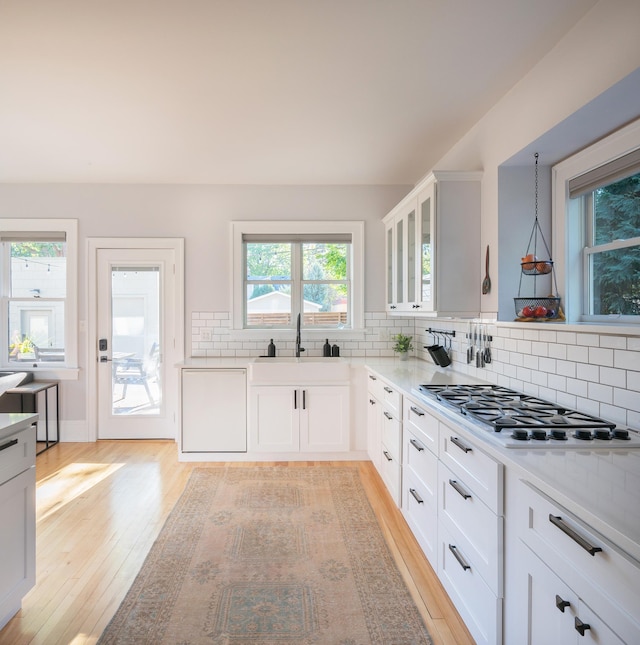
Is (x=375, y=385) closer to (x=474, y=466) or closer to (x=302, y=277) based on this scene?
(x=302, y=277)

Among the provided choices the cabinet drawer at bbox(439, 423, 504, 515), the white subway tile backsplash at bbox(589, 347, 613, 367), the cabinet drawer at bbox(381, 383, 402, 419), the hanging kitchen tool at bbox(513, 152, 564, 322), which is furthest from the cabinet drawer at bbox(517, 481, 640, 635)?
the cabinet drawer at bbox(381, 383, 402, 419)

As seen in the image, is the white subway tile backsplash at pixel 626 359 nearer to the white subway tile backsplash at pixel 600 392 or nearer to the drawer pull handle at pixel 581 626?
the white subway tile backsplash at pixel 600 392

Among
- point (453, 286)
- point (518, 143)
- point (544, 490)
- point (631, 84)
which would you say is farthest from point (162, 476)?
point (631, 84)

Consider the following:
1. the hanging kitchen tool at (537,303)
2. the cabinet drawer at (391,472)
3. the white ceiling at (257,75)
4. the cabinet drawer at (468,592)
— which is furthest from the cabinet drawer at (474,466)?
the white ceiling at (257,75)

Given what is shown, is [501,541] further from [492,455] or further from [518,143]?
[518,143]

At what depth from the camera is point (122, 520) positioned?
10.0ft

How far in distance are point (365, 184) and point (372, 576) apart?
3664 mm

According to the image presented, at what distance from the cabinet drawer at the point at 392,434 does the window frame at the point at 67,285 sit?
330 centimetres

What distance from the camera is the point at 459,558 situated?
76.4 inches

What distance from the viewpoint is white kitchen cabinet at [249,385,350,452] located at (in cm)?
416

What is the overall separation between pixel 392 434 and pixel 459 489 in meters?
1.26

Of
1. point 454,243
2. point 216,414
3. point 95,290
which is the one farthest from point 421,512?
point 95,290

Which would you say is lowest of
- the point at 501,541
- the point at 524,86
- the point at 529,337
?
the point at 501,541

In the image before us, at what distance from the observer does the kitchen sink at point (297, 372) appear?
13.6ft
